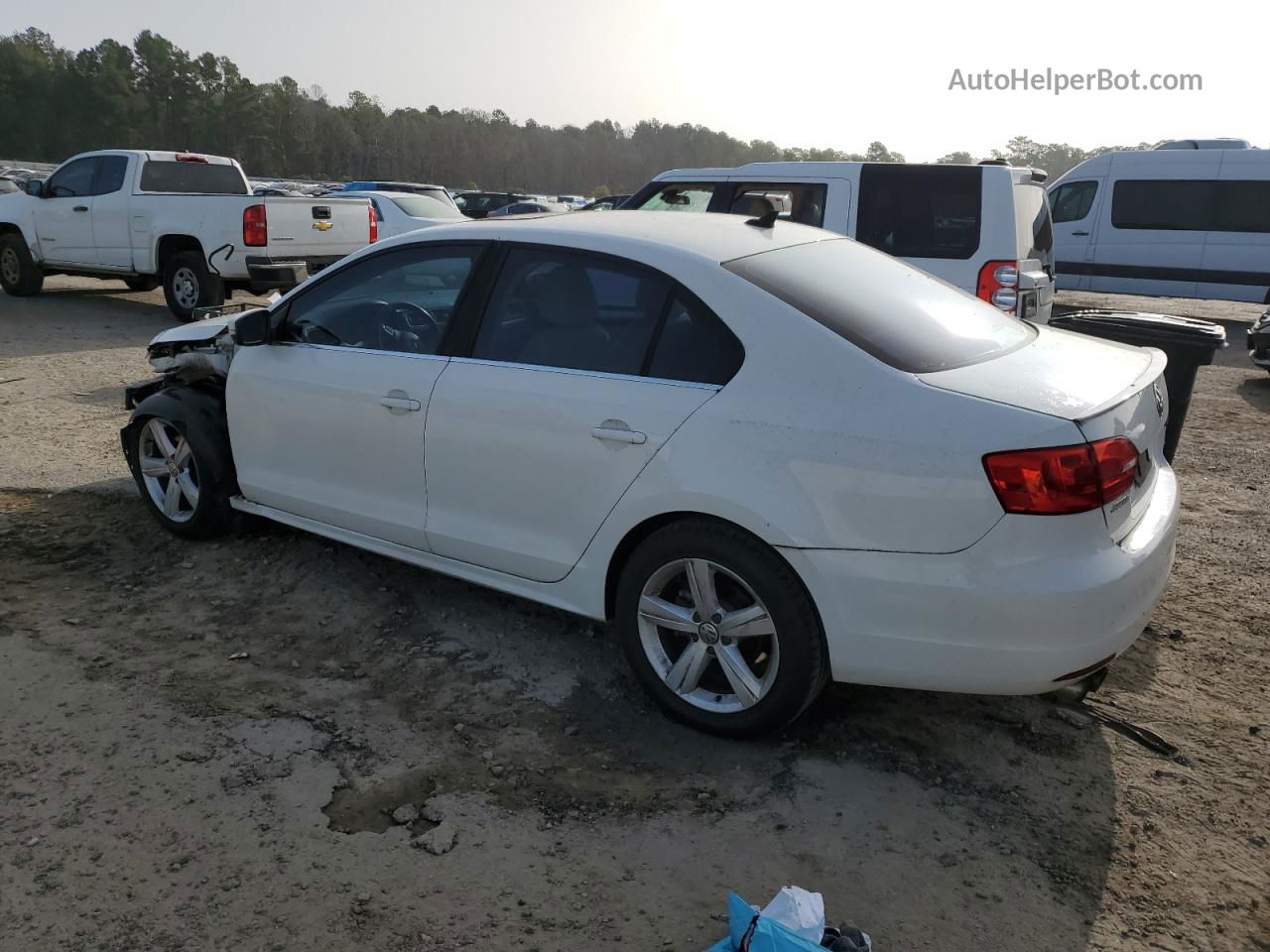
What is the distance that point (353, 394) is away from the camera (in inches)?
160

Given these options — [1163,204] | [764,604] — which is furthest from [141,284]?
[1163,204]

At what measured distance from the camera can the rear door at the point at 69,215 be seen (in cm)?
1263

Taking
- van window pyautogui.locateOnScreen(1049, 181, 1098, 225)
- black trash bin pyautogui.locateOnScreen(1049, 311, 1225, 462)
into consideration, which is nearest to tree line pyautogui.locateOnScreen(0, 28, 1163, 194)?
van window pyautogui.locateOnScreen(1049, 181, 1098, 225)

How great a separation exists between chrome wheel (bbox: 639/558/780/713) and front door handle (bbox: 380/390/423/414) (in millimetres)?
1202

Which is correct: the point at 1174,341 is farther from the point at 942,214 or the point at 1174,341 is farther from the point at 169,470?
the point at 169,470

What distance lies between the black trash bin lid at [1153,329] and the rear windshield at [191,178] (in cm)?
1129

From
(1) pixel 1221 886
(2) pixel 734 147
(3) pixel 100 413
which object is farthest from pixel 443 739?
(2) pixel 734 147

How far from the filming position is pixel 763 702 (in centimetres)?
317

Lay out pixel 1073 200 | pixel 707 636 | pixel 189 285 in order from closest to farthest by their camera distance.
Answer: pixel 707 636 < pixel 189 285 < pixel 1073 200

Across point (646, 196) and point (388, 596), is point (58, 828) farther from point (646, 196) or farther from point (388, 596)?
point (646, 196)

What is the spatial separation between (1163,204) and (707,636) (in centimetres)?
1529

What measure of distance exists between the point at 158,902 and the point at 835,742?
2.05 meters

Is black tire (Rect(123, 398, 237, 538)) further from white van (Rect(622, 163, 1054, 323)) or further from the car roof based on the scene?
white van (Rect(622, 163, 1054, 323))

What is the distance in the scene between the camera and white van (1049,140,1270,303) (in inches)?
583
